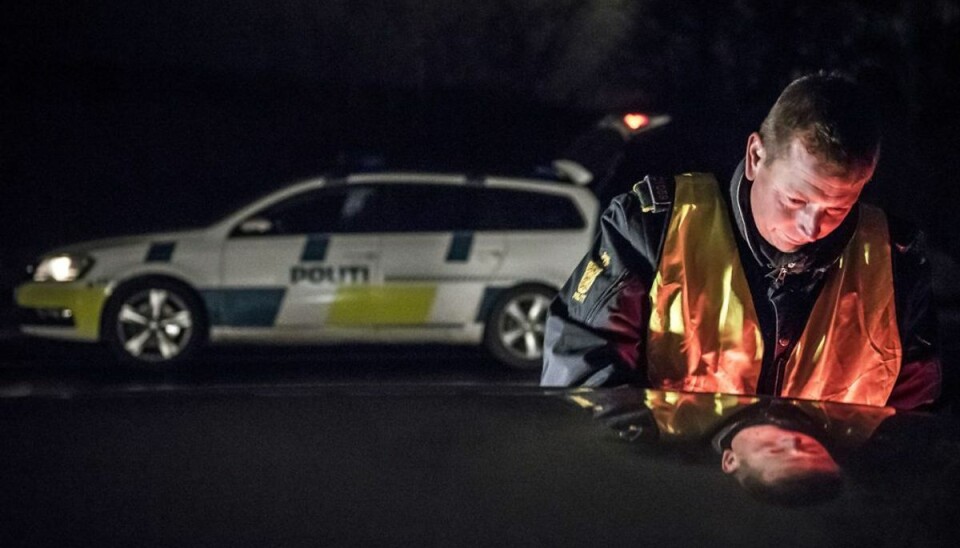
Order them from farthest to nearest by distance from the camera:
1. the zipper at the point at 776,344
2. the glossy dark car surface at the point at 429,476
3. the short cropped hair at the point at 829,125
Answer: the zipper at the point at 776,344, the short cropped hair at the point at 829,125, the glossy dark car surface at the point at 429,476

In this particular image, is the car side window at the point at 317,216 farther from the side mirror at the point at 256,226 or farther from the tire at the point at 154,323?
the tire at the point at 154,323

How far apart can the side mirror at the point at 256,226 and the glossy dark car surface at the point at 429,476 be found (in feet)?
25.2

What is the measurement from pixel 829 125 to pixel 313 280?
740 cm

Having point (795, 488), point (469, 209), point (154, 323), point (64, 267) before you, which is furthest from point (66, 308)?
point (795, 488)

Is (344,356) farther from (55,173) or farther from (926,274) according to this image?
(55,173)

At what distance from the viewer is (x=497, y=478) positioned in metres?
1.57

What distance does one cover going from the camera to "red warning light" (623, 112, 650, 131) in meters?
7.19

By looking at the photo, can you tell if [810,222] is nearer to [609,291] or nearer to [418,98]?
[609,291]

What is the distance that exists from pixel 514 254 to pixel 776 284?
726cm

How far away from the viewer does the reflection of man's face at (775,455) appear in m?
1.58

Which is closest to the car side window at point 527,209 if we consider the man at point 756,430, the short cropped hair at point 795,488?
the man at point 756,430

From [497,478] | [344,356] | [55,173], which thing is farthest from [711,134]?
[55,173]

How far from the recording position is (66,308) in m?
9.58

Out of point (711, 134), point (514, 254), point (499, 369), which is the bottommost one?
point (499, 369)
